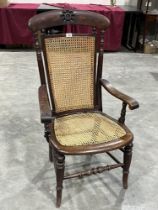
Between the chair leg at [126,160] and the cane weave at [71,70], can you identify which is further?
the cane weave at [71,70]

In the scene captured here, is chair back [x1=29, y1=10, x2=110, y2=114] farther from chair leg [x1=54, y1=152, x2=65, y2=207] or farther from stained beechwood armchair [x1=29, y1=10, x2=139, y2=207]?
chair leg [x1=54, y1=152, x2=65, y2=207]

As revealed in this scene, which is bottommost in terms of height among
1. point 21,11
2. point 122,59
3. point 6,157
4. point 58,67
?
point 122,59

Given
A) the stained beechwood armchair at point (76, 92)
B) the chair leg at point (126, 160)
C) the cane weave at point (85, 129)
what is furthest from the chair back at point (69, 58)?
the chair leg at point (126, 160)

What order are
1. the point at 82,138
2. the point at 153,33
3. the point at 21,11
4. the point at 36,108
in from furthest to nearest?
the point at 153,33
the point at 21,11
the point at 36,108
the point at 82,138

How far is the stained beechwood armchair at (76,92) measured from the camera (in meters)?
1.71

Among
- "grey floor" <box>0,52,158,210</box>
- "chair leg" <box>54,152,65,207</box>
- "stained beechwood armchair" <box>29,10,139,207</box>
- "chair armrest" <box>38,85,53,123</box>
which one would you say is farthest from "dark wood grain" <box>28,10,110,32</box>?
"grey floor" <box>0,52,158,210</box>

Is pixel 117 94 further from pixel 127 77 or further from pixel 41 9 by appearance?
pixel 41 9

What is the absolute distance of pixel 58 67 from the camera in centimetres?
197

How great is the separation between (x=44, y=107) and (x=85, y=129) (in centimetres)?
36

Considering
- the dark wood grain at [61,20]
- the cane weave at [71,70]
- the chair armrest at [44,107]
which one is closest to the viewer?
the chair armrest at [44,107]

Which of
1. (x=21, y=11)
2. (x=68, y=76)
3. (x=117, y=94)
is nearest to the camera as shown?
(x=117, y=94)

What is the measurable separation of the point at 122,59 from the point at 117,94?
3109mm

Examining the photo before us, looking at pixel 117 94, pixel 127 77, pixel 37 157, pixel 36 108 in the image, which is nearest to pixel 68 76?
pixel 117 94

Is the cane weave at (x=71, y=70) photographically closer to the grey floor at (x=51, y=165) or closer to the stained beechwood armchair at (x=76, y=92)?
the stained beechwood armchair at (x=76, y=92)
